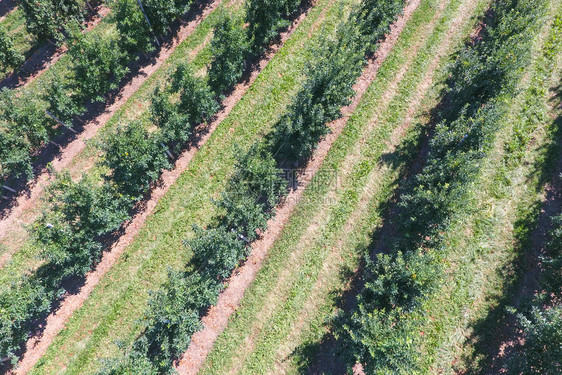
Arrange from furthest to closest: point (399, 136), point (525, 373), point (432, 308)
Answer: point (399, 136)
point (432, 308)
point (525, 373)

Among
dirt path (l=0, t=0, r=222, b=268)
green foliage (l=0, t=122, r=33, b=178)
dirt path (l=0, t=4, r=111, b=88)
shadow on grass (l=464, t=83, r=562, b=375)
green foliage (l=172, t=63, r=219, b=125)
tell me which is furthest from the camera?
dirt path (l=0, t=4, r=111, b=88)

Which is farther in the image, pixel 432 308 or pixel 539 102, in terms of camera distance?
pixel 539 102

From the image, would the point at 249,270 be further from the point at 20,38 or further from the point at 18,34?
the point at 18,34

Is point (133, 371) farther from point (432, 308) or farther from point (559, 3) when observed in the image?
point (559, 3)

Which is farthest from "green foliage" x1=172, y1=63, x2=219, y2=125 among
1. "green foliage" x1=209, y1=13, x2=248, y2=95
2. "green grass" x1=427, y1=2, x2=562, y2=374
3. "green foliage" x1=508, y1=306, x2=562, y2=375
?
"green foliage" x1=508, y1=306, x2=562, y2=375

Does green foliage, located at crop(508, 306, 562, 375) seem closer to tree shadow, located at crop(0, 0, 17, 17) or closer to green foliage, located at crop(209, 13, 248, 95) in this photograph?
green foliage, located at crop(209, 13, 248, 95)

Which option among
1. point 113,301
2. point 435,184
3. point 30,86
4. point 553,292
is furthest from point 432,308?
point 30,86

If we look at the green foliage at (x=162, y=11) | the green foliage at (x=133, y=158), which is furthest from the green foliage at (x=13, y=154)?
the green foliage at (x=162, y=11)
